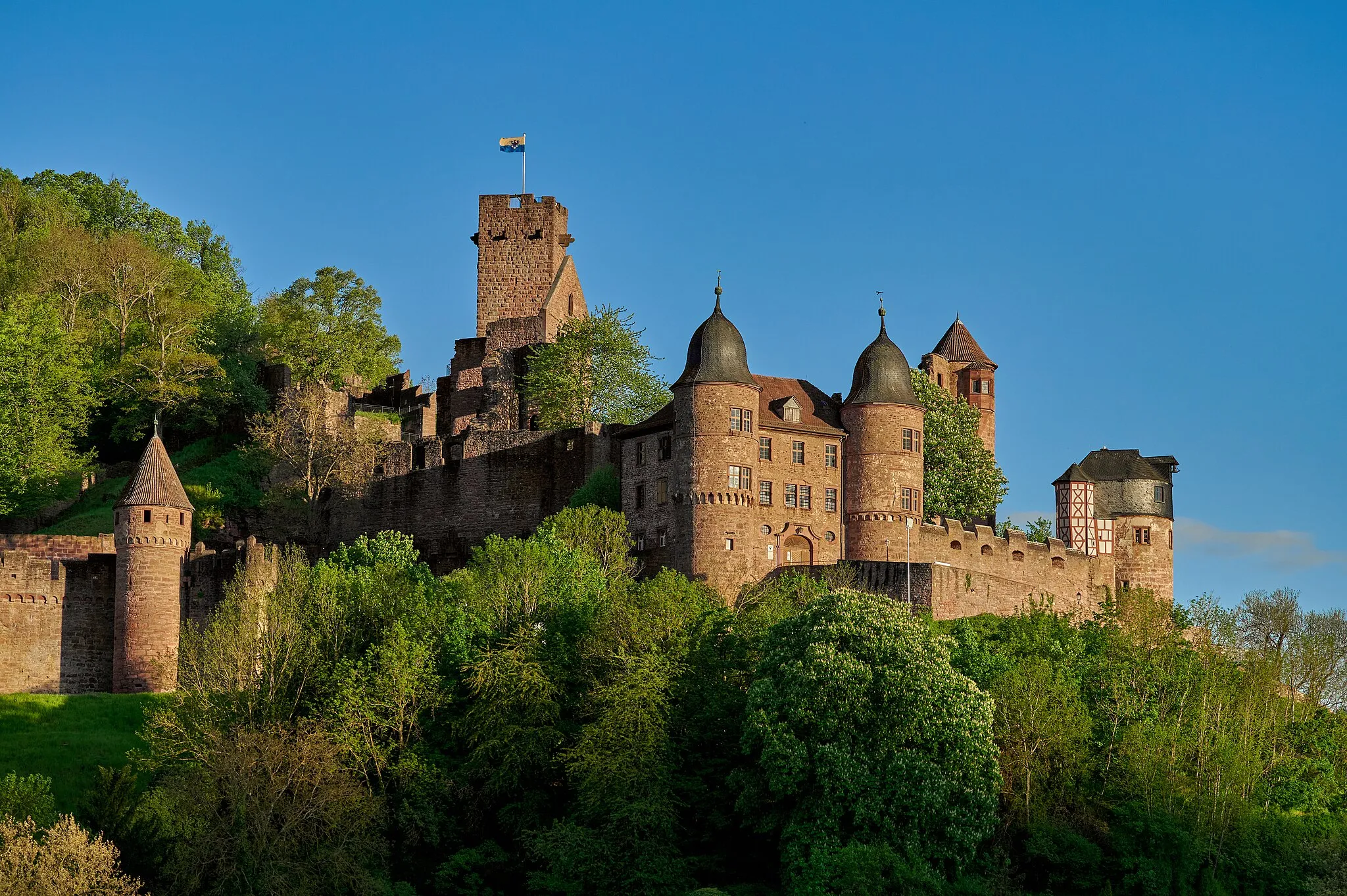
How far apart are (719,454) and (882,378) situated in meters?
8.21

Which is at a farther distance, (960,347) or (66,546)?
(960,347)

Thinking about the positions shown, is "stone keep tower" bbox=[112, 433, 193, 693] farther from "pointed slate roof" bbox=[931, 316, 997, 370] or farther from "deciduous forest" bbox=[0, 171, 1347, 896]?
"pointed slate roof" bbox=[931, 316, 997, 370]

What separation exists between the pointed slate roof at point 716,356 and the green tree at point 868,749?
17854 millimetres

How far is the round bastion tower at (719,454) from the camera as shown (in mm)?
73625

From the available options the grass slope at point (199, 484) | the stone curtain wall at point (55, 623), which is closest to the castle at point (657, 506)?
the stone curtain wall at point (55, 623)

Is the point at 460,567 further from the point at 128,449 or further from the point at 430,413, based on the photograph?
the point at 128,449

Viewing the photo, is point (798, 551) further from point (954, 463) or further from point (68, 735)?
point (68, 735)

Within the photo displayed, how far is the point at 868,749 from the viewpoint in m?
56.8

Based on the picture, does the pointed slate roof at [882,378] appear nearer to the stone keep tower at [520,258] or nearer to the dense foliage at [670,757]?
the dense foliage at [670,757]

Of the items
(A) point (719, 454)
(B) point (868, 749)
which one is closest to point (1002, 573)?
(A) point (719, 454)

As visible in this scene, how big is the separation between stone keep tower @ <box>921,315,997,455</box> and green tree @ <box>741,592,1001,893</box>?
3709 cm

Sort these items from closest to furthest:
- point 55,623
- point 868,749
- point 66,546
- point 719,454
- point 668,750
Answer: point 868,749 → point 668,750 → point 55,623 → point 66,546 → point 719,454

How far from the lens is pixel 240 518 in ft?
275

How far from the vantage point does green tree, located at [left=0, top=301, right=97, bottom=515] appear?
8331cm
